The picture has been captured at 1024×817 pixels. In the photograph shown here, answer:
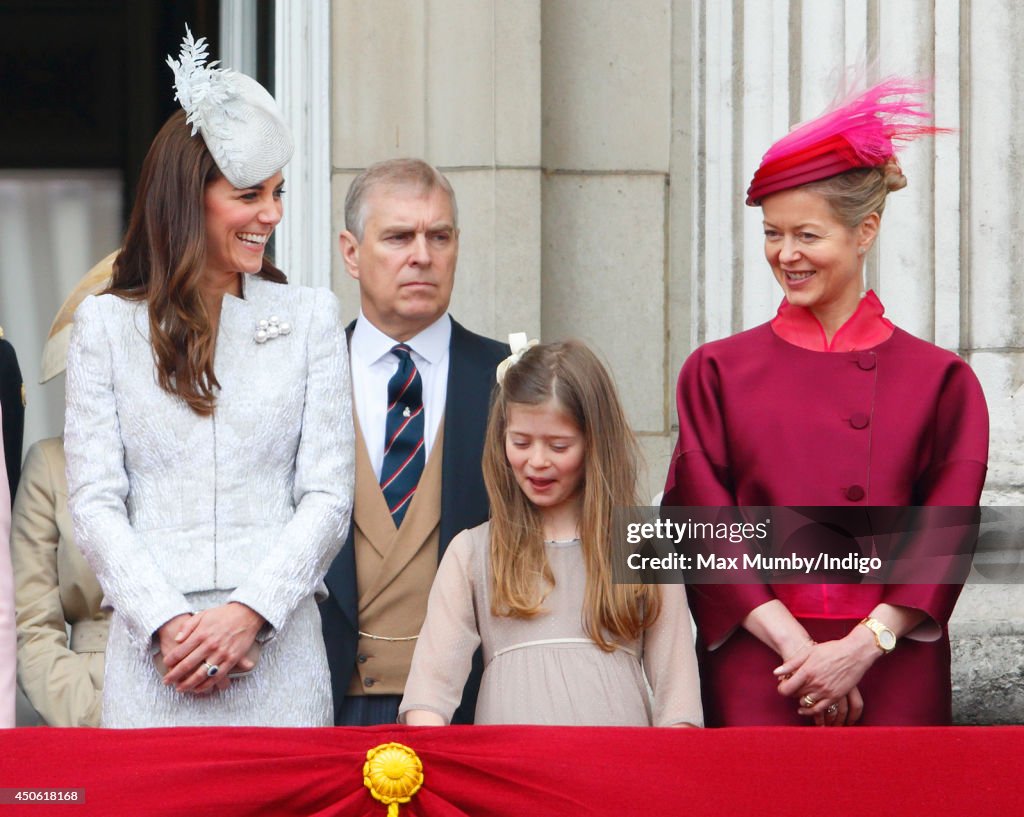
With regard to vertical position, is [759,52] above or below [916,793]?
above

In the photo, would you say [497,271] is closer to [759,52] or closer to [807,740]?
[759,52]

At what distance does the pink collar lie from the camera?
144 inches

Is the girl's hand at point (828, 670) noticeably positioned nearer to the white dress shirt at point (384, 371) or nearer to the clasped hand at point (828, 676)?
the clasped hand at point (828, 676)

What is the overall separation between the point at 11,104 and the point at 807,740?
16.5 feet

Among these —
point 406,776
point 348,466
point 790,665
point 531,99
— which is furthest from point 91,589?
point 531,99

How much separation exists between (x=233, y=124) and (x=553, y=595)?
1.07 meters

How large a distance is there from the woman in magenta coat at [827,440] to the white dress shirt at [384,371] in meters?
0.59

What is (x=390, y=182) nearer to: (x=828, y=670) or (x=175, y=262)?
(x=175, y=262)

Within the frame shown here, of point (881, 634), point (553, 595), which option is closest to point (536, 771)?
point (553, 595)

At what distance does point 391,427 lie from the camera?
3.95m

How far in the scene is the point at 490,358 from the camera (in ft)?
13.4

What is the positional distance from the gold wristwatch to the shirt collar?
1.16 m

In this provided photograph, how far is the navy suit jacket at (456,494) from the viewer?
12.4ft

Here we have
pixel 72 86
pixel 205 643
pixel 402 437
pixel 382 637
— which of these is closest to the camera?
pixel 205 643
